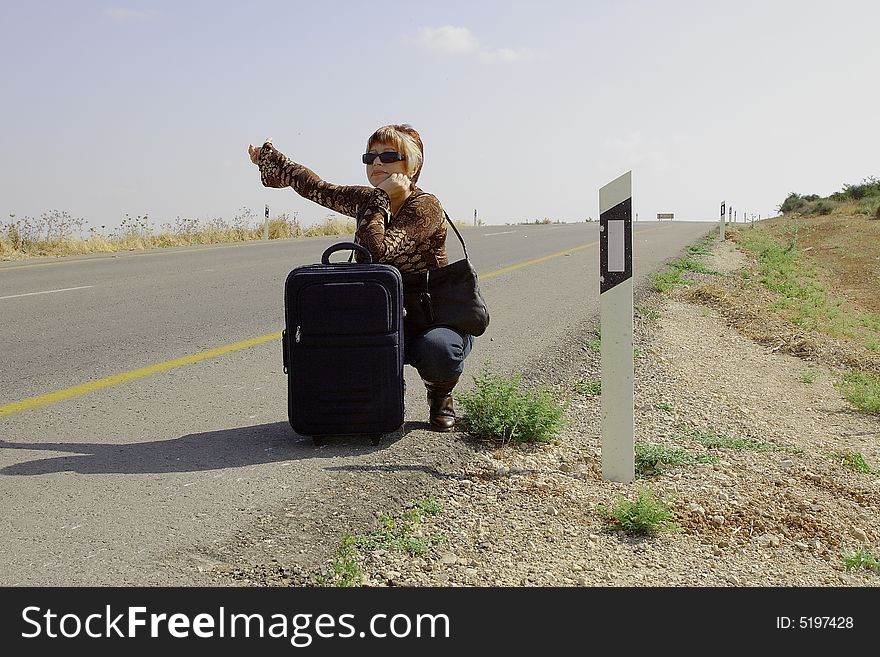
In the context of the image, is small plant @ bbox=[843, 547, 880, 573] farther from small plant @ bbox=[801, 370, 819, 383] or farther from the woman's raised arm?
small plant @ bbox=[801, 370, 819, 383]

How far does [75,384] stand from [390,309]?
274 centimetres

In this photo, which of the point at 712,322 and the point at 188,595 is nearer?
the point at 188,595

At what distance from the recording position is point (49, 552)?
330 cm

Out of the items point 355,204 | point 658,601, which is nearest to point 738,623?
point 658,601

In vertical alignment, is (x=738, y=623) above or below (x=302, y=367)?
below

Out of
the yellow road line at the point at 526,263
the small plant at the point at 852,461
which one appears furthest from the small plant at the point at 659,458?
the yellow road line at the point at 526,263

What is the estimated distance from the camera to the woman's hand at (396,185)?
4664 millimetres

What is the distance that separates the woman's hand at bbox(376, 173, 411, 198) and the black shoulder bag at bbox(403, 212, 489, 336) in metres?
0.28

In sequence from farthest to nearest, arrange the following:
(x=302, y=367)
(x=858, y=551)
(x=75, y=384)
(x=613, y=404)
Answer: (x=75, y=384) → (x=302, y=367) → (x=613, y=404) → (x=858, y=551)

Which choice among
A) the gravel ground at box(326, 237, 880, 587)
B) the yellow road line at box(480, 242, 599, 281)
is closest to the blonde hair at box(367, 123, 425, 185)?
the gravel ground at box(326, 237, 880, 587)

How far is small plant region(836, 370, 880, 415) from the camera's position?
6441 millimetres

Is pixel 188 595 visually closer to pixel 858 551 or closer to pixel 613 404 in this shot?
pixel 613 404

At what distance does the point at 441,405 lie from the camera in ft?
16.5

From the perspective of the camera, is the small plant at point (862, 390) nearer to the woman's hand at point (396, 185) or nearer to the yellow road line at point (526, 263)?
the woman's hand at point (396, 185)
